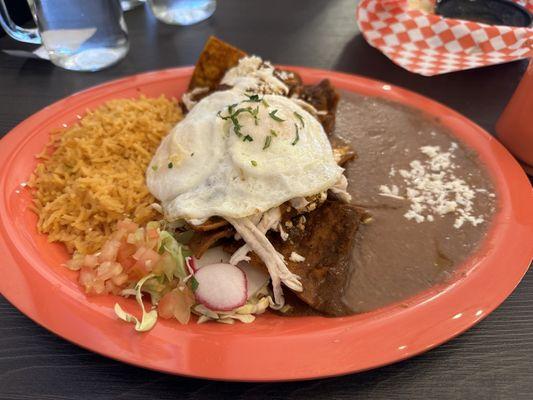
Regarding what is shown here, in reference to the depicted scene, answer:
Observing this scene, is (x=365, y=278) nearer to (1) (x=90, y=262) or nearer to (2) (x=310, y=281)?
(2) (x=310, y=281)

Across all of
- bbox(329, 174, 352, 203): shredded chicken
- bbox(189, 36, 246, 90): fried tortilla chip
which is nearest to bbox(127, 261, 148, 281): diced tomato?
bbox(329, 174, 352, 203): shredded chicken

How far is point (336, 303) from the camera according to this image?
1.46 metres

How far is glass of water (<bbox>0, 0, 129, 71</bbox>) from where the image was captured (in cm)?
250

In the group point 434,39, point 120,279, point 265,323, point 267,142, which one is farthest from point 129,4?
point 265,323

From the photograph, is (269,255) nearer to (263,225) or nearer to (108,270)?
(263,225)

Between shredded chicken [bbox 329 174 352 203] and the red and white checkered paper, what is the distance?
1.39 m

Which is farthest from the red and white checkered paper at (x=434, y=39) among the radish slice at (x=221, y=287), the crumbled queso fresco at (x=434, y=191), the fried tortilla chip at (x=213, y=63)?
the radish slice at (x=221, y=287)

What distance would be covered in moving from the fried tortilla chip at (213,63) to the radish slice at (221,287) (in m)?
1.17

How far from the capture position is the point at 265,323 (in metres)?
1.45

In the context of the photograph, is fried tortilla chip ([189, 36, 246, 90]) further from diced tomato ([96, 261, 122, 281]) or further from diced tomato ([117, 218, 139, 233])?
diced tomato ([96, 261, 122, 281])

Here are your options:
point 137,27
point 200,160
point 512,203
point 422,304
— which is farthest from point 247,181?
point 137,27

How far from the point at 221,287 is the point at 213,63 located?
134 cm

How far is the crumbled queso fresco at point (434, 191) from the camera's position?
1750 mm

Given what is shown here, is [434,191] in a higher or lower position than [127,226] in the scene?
lower
